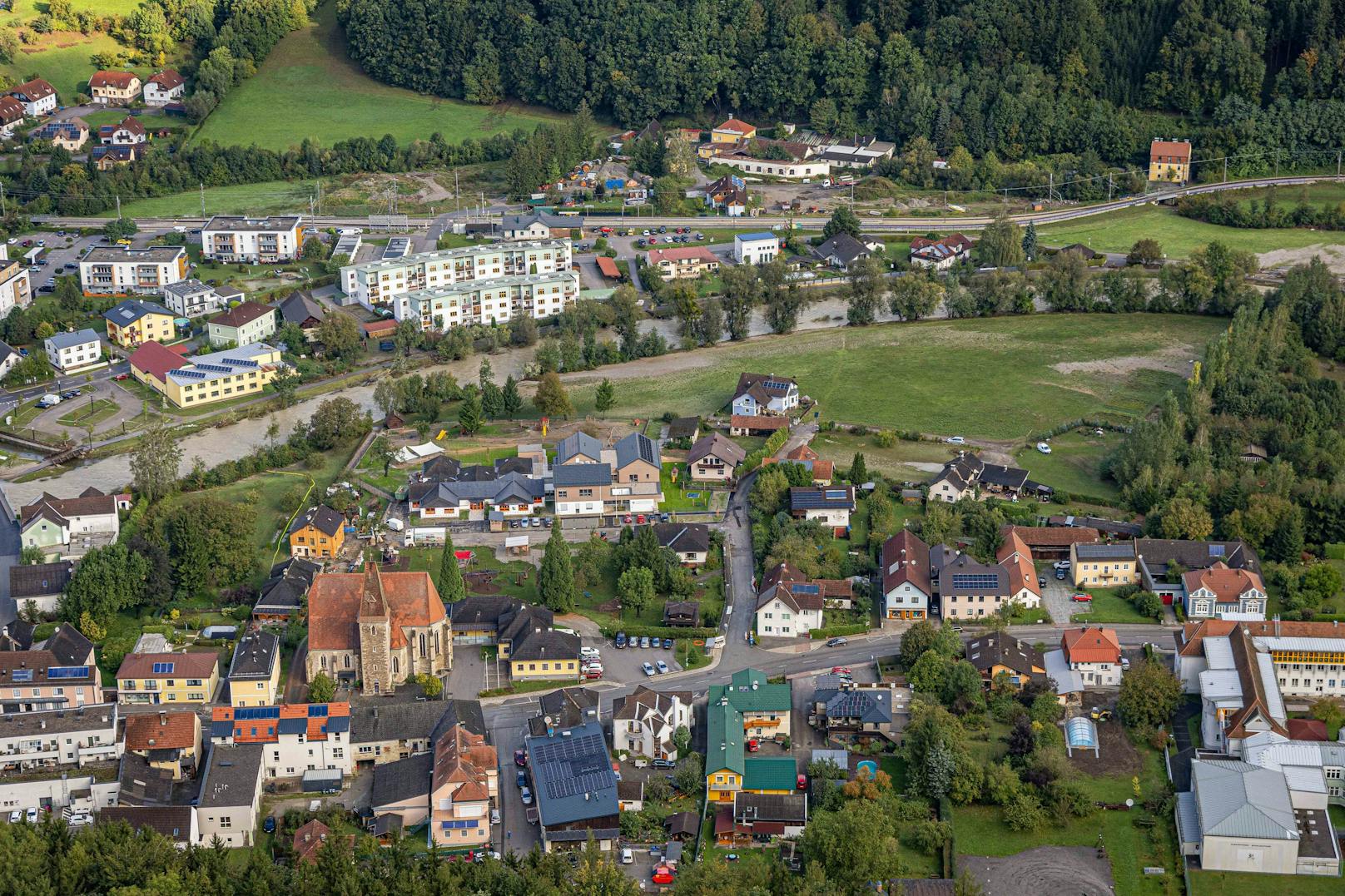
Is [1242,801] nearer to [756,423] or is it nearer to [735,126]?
[756,423]

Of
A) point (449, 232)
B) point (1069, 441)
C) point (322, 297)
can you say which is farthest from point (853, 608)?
point (449, 232)

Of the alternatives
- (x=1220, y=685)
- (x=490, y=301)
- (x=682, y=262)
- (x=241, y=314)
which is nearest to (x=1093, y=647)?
(x=1220, y=685)

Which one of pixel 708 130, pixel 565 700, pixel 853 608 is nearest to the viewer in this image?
pixel 565 700

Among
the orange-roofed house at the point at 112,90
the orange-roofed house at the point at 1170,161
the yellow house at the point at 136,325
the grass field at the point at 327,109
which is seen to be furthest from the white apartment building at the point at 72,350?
the orange-roofed house at the point at 1170,161

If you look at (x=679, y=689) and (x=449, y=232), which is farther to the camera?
(x=449, y=232)

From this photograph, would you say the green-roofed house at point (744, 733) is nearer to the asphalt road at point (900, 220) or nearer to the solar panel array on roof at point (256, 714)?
the solar panel array on roof at point (256, 714)

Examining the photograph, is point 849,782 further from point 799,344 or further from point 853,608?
point 799,344
